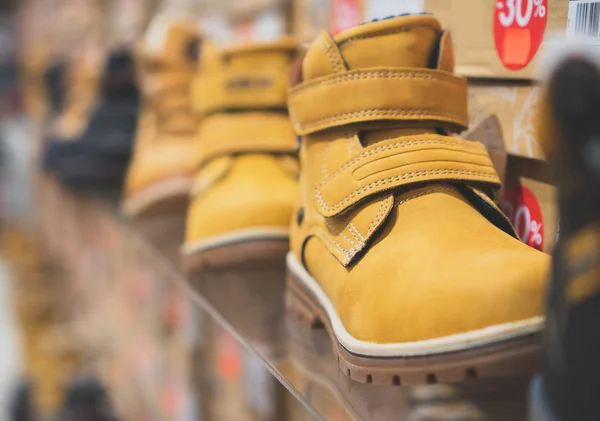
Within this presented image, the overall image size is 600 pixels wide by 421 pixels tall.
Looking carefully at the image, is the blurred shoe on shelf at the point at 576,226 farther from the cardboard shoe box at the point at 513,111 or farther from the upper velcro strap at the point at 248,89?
the upper velcro strap at the point at 248,89

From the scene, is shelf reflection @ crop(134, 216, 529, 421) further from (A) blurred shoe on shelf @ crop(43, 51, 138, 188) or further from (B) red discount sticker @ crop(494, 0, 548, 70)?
(A) blurred shoe on shelf @ crop(43, 51, 138, 188)

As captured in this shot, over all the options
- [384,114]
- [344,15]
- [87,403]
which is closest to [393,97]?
[384,114]

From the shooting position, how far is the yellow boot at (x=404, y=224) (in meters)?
0.38

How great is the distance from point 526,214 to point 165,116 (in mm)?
672

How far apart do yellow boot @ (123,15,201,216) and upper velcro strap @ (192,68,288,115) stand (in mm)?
190

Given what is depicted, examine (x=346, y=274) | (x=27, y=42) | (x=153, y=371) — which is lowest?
(x=153, y=371)

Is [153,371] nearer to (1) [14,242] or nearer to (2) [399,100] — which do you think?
(2) [399,100]

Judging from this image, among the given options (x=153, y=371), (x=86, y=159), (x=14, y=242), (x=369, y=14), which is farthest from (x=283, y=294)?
(x=14, y=242)

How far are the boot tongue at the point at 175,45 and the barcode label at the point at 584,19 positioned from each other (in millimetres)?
691

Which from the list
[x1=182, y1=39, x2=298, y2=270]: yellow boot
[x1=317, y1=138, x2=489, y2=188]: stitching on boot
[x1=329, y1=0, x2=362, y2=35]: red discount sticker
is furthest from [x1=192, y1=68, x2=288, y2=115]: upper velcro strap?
[x1=317, y1=138, x2=489, y2=188]: stitching on boot

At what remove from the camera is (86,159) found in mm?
1343

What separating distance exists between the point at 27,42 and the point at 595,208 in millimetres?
3864

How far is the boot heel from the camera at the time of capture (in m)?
0.58

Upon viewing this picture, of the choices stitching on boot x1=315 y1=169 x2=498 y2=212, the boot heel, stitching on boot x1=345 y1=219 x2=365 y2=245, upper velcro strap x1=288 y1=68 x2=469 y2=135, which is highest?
upper velcro strap x1=288 y1=68 x2=469 y2=135
